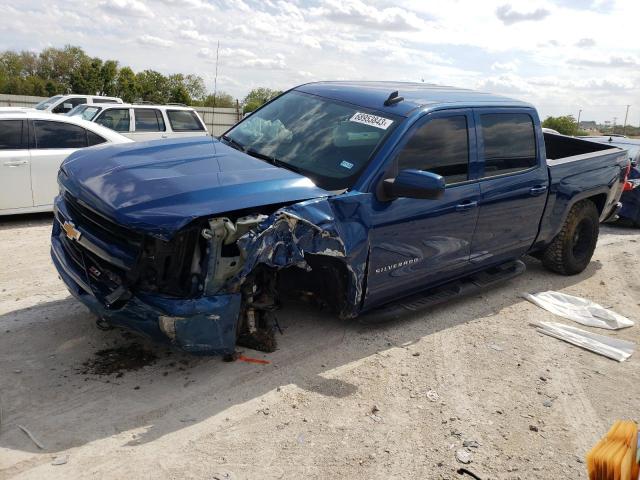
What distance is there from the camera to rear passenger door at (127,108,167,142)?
13309 mm

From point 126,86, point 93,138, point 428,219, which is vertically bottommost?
point 428,219

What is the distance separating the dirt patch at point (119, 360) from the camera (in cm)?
367

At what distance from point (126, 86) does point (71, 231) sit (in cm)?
4798

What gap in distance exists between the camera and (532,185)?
5395 mm

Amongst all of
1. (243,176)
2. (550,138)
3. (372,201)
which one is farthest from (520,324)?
(550,138)

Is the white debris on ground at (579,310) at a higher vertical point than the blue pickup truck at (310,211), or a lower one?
lower

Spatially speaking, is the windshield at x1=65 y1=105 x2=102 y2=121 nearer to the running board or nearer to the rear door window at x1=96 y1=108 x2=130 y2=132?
the rear door window at x1=96 y1=108 x2=130 y2=132

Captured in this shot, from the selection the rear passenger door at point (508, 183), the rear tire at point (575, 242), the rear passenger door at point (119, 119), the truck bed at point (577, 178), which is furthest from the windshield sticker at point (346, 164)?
the rear passenger door at point (119, 119)

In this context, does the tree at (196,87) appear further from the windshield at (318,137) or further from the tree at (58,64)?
the windshield at (318,137)

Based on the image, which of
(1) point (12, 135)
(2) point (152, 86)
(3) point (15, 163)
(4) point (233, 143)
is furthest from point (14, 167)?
(2) point (152, 86)

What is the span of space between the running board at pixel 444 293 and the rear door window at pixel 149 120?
32.8ft

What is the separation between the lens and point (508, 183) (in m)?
5.10

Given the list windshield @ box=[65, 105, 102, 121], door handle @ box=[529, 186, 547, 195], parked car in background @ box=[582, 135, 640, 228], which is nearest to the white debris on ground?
door handle @ box=[529, 186, 547, 195]

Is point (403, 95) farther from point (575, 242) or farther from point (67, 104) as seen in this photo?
point (67, 104)
